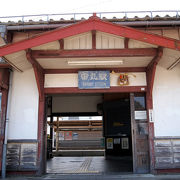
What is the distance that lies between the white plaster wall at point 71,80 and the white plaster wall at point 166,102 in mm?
483

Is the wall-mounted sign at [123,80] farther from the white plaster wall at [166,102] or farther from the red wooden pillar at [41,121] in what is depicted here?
the red wooden pillar at [41,121]

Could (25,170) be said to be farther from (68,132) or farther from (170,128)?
(68,132)

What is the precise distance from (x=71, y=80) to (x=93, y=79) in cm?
70

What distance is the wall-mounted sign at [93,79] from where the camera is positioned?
7.10m

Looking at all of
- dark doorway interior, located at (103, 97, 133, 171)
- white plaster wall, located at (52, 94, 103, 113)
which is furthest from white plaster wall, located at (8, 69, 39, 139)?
white plaster wall, located at (52, 94, 103, 113)

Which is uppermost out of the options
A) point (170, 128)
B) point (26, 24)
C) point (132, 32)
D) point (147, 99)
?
point (26, 24)

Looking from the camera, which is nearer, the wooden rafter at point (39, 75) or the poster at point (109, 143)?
the wooden rafter at point (39, 75)

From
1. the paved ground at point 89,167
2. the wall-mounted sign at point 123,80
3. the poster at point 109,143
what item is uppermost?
the wall-mounted sign at point 123,80

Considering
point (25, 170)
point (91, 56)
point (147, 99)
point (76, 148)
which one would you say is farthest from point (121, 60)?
point (76, 148)

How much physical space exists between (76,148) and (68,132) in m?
1.82

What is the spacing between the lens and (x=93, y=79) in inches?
281

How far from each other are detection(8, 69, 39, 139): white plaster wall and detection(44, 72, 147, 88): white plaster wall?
0.51 meters

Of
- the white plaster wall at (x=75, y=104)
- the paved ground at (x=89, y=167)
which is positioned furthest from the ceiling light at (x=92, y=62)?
the white plaster wall at (x=75, y=104)

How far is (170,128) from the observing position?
6.91 meters
